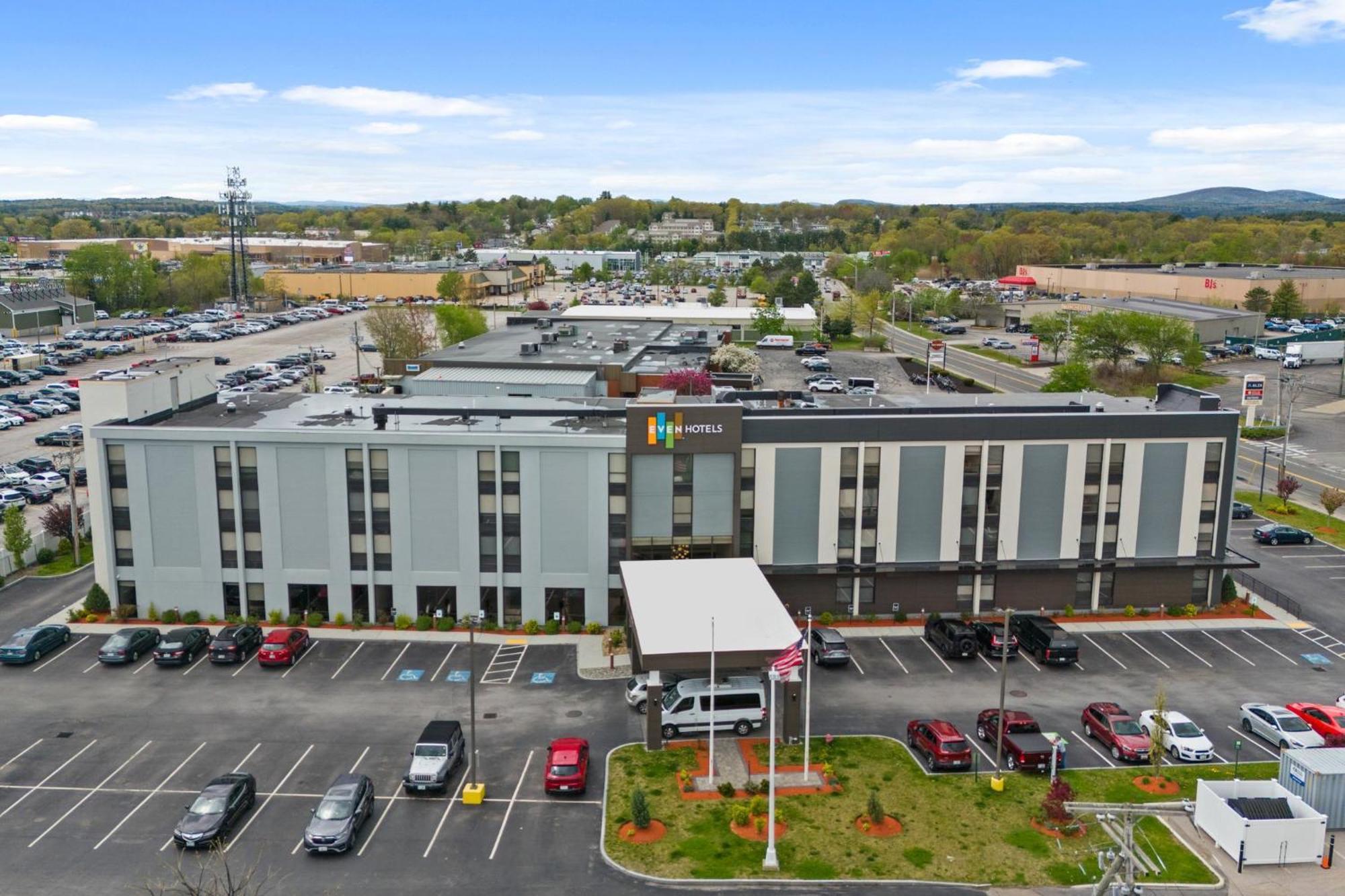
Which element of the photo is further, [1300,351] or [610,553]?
[1300,351]

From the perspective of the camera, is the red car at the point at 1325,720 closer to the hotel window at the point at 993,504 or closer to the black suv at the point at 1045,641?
the black suv at the point at 1045,641

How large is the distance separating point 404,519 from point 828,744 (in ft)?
78.8

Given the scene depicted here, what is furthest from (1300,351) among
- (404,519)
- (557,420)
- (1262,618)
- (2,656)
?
(2,656)

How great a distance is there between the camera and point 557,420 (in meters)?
56.8

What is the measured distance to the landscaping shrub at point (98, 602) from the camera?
53219 millimetres

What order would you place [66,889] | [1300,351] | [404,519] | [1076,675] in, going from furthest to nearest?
[1300,351], [404,519], [1076,675], [66,889]

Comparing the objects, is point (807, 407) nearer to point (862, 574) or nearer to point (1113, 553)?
point (862, 574)

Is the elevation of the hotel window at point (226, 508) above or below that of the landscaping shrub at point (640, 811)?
above

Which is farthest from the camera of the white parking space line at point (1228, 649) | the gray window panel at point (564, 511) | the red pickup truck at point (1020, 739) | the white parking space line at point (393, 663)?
the gray window panel at point (564, 511)

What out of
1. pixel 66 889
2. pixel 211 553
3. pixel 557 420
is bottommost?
pixel 66 889

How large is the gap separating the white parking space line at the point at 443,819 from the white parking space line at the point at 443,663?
29.8 feet

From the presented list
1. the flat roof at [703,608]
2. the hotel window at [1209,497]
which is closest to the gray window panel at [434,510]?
the flat roof at [703,608]

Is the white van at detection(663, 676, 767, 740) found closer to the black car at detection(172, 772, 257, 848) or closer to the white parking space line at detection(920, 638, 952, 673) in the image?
the white parking space line at detection(920, 638, 952, 673)

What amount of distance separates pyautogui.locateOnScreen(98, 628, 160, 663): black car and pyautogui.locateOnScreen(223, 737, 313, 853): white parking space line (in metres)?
13.6
